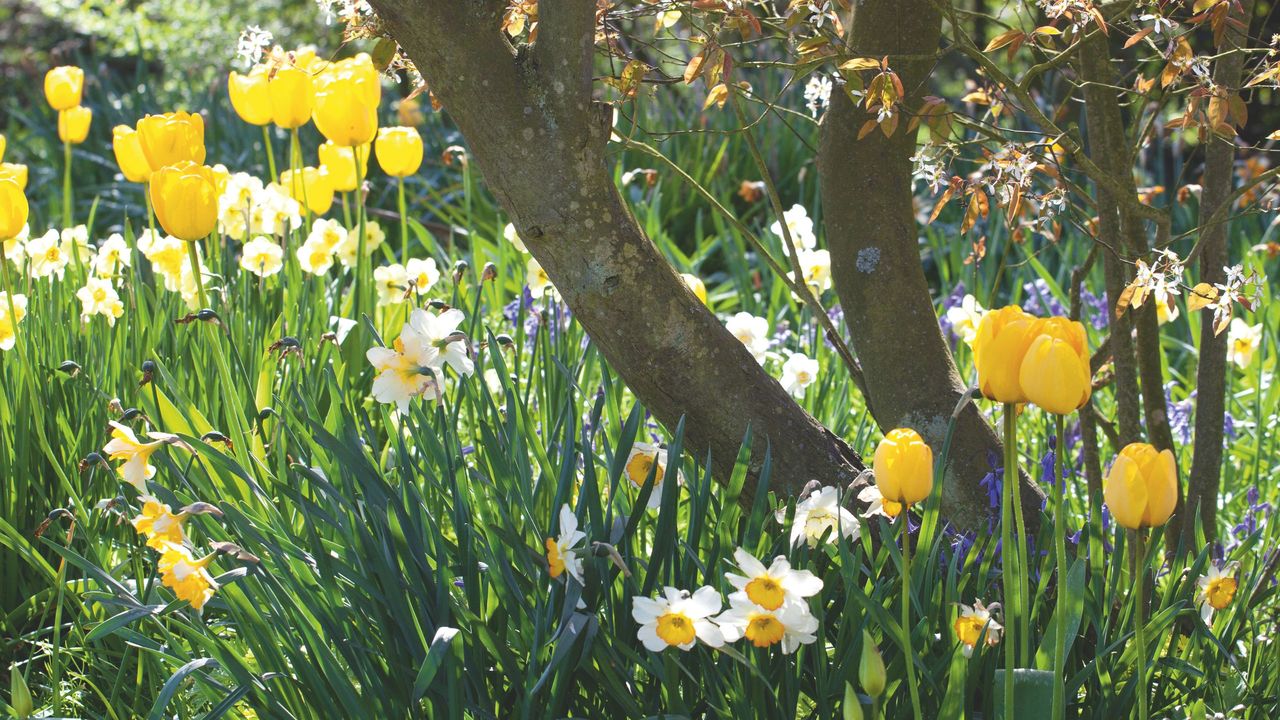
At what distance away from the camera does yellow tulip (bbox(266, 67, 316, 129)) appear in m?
2.84

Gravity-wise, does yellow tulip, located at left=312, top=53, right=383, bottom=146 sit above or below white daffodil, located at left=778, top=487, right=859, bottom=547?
above

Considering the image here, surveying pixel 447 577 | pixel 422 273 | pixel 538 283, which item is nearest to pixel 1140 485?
pixel 447 577

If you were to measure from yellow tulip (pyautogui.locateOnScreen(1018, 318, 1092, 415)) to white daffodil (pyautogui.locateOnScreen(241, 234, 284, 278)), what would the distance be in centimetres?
203

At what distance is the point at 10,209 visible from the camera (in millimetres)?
2264

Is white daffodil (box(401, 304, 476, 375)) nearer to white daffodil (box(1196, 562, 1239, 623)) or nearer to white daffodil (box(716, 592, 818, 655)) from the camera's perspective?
white daffodil (box(716, 592, 818, 655))

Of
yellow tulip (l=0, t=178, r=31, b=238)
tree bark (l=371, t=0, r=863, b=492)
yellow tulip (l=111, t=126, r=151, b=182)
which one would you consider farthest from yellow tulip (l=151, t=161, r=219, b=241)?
yellow tulip (l=111, t=126, r=151, b=182)

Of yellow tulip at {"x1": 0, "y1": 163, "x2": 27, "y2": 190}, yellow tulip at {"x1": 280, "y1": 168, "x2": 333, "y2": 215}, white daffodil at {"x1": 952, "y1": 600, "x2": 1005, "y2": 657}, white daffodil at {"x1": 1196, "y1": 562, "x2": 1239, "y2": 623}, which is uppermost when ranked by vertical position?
yellow tulip at {"x1": 0, "y1": 163, "x2": 27, "y2": 190}

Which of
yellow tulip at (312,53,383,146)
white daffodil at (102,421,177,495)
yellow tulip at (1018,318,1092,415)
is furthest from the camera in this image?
yellow tulip at (312,53,383,146)

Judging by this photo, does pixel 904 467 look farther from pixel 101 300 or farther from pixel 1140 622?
pixel 101 300

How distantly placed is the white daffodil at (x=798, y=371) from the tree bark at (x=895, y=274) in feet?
1.15

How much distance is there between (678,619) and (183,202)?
1236mm

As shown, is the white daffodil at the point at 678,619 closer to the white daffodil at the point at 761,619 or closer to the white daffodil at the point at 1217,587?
the white daffodil at the point at 761,619

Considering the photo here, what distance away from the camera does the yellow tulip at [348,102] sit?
2.65 meters

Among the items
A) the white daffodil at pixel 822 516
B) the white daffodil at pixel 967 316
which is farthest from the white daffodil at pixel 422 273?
the white daffodil at pixel 822 516
